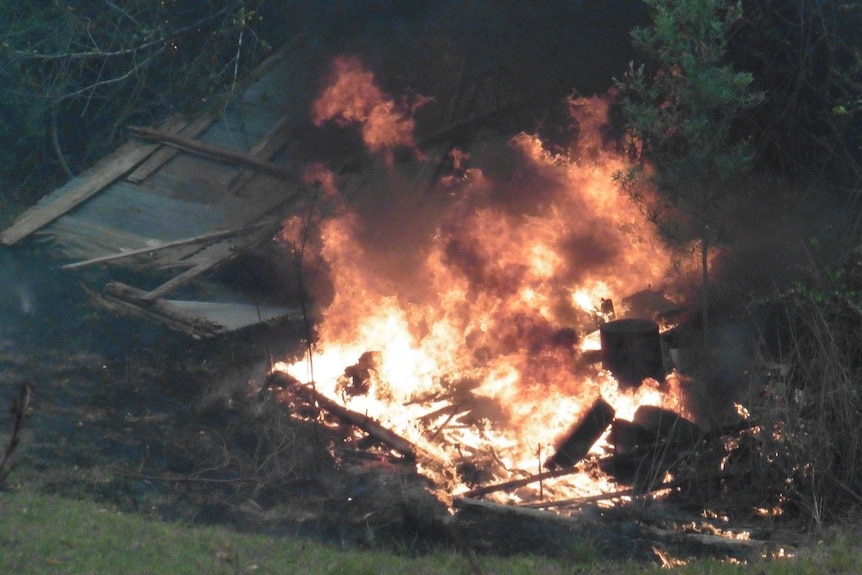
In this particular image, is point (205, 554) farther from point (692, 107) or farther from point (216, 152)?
point (216, 152)

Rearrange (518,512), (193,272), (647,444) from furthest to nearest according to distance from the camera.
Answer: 1. (193,272)
2. (647,444)
3. (518,512)

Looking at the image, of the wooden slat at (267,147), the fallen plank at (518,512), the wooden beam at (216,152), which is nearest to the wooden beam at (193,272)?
the wooden slat at (267,147)

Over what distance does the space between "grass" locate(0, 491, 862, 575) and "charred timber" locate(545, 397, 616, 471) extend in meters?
2.09

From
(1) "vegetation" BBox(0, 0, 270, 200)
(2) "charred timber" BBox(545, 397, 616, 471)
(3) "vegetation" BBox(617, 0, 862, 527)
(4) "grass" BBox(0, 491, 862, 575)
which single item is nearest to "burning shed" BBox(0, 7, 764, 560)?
(2) "charred timber" BBox(545, 397, 616, 471)

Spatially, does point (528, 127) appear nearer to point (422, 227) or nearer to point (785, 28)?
point (422, 227)

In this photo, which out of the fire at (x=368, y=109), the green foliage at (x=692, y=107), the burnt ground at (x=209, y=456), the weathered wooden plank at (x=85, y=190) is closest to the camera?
the burnt ground at (x=209, y=456)

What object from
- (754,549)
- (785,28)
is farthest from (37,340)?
(785,28)

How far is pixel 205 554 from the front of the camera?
5391 mm

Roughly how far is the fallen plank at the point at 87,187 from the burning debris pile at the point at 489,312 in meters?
2.59

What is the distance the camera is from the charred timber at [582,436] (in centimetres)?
811

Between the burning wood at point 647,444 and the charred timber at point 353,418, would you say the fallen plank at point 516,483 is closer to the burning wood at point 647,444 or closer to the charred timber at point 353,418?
the burning wood at point 647,444

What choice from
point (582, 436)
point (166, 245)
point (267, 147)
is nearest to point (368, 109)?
point (267, 147)

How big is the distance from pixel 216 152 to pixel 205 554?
818 cm

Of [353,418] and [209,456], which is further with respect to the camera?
[353,418]
